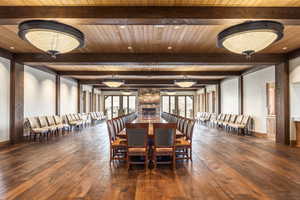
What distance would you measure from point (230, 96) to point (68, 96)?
9.28m

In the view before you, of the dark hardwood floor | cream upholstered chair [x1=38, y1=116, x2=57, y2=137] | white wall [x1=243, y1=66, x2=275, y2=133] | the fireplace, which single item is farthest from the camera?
the fireplace

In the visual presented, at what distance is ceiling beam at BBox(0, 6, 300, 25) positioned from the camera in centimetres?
355

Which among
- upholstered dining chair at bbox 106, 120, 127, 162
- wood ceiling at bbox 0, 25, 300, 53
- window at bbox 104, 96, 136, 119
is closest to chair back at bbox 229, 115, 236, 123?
wood ceiling at bbox 0, 25, 300, 53

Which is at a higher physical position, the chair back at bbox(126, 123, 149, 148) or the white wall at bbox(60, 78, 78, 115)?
the white wall at bbox(60, 78, 78, 115)

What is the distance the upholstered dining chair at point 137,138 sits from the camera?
4016 mm

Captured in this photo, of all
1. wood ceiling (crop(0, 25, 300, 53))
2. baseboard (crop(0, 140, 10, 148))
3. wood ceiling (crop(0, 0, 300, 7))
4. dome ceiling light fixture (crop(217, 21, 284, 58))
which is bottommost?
baseboard (crop(0, 140, 10, 148))

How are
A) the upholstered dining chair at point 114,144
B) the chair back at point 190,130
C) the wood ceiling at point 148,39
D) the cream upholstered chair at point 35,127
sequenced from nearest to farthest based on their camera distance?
1. the upholstered dining chair at point 114,144
2. the wood ceiling at point 148,39
3. the chair back at point 190,130
4. the cream upholstered chair at point 35,127

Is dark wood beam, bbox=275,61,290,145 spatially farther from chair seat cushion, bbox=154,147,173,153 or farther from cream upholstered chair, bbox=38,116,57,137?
cream upholstered chair, bbox=38,116,57,137

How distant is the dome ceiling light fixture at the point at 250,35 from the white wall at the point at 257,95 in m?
5.15

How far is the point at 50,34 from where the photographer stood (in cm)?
326

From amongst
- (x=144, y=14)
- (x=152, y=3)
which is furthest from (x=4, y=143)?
(x=152, y=3)

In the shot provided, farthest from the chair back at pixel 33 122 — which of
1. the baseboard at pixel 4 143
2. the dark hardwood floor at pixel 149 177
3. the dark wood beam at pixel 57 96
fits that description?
the dark wood beam at pixel 57 96

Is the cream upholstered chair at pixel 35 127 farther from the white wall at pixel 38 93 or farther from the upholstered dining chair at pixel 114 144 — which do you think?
the upholstered dining chair at pixel 114 144

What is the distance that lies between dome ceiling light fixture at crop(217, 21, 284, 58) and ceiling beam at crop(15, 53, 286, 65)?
310 centimetres
